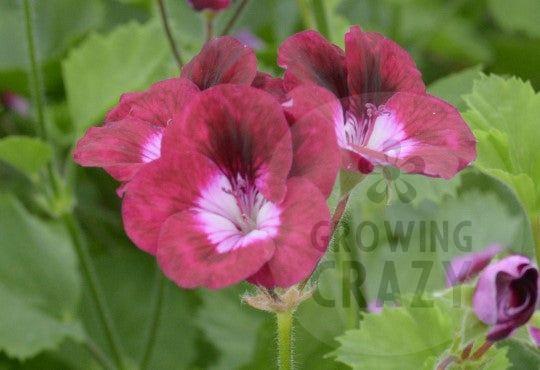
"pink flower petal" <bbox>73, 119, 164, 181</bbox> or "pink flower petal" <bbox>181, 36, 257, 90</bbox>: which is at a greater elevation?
Result: "pink flower petal" <bbox>181, 36, 257, 90</bbox>

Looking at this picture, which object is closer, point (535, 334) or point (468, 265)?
point (535, 334)

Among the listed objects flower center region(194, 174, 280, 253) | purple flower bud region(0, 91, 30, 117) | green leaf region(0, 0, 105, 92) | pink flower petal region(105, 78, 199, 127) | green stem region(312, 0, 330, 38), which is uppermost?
pink flower petal region(105, 78, 199, 127)

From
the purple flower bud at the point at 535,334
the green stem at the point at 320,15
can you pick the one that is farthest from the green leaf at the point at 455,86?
the purple flower bud at the point at 535,334

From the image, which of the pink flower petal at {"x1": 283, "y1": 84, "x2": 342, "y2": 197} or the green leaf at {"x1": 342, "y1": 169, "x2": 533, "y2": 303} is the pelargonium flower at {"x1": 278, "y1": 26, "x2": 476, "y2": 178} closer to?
the pink flower petal at {"x1": 283, "y1": 84, "x2": 342, "y2": 197}

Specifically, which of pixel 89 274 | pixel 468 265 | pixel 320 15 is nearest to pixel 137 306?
pixel 89 274

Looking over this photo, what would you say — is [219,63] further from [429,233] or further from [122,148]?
[429,233]

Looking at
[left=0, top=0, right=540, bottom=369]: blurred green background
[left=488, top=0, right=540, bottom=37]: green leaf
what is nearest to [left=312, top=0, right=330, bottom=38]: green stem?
[left=0, top=0, right=540, bottom=369]: blurred green background

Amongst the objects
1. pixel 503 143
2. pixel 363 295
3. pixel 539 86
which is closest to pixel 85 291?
pixel 363 295

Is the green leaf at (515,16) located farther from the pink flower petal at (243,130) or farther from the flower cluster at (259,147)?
the pink flower petal at (243,130)
